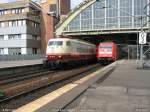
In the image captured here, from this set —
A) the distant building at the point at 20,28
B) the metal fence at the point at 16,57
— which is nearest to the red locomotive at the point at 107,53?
the metal fence at the point at 16,57

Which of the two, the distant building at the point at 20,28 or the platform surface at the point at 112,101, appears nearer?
the platform surface at the point at 112,101

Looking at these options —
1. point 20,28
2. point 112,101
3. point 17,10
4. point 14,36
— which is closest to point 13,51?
point 14,36

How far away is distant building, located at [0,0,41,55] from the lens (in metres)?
82.3

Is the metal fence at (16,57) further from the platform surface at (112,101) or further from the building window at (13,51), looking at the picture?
the platform surface at (112,101)

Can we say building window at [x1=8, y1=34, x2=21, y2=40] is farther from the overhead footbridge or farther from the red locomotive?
the red locomotive

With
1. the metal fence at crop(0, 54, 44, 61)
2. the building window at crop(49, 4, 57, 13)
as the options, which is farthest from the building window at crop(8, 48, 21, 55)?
the metal fence at crop(0, 54, 44, 61)

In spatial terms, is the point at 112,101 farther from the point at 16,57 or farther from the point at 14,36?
the point at 14,36

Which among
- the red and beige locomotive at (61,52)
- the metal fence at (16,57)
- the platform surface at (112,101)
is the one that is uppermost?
the red and beige locomotive at (61,52)

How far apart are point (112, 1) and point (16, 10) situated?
2483 centimetres

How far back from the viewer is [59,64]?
104 ft

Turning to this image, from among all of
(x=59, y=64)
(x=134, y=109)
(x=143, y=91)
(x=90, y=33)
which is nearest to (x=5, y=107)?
(x=134, y=109)

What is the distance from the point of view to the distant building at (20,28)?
82.3 m

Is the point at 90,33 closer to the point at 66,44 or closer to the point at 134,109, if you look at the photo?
the point at 66,44

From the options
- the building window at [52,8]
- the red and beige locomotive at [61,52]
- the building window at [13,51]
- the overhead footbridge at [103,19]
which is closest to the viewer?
the red and beige locomotive at [61,52]
